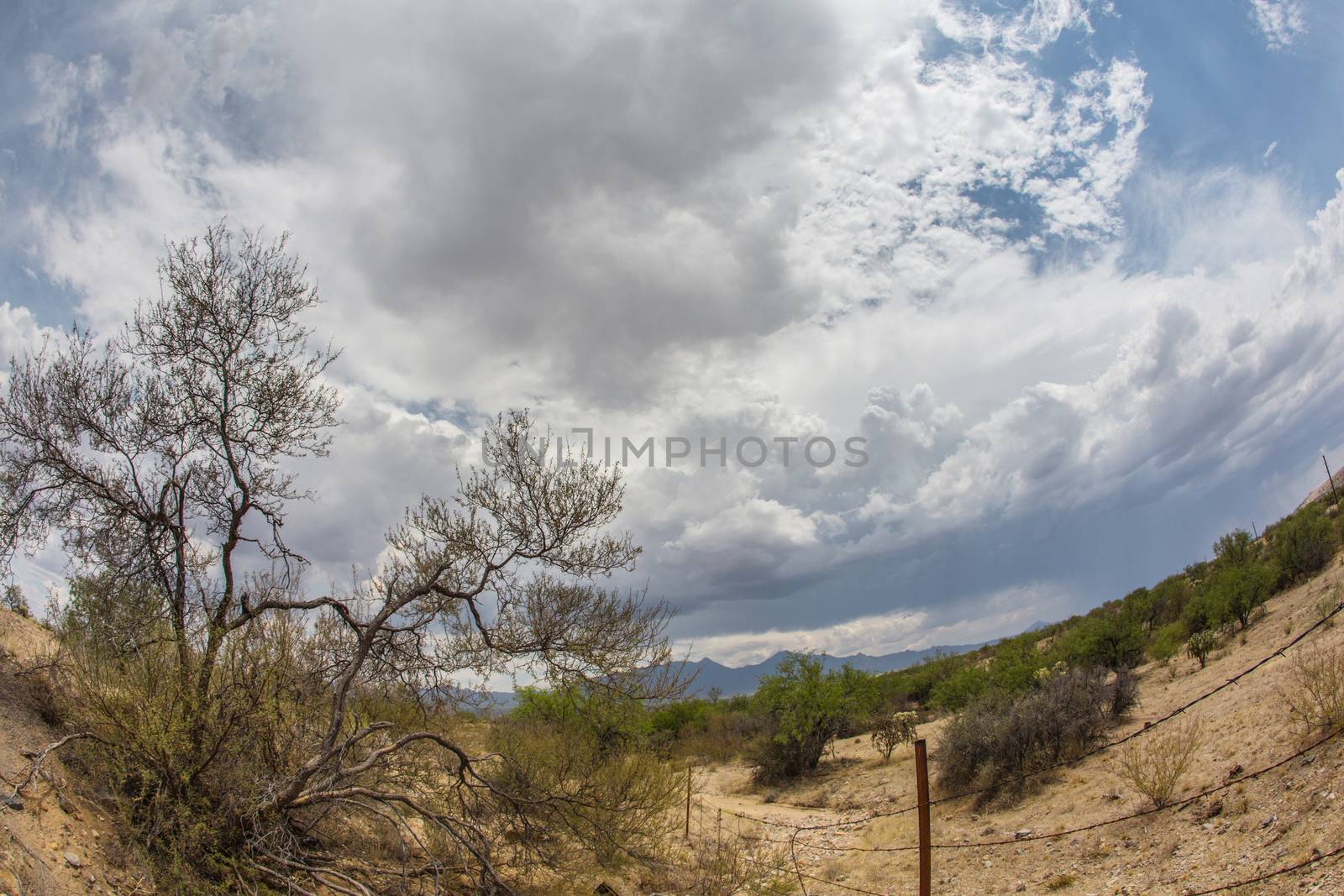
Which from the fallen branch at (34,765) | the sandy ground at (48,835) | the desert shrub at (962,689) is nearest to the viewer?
the sandy ground at (48,835)

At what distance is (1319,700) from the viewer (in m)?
10.8

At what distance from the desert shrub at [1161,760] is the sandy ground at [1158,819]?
279 millimetres

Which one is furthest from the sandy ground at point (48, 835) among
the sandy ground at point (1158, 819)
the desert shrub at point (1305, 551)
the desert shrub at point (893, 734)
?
the desert shrub at point (1305, 551)

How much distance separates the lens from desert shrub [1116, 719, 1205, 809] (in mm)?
12344

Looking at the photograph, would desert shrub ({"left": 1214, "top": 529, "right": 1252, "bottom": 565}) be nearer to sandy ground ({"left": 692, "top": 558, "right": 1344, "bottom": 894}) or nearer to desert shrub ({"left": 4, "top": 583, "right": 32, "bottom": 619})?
sandy ground ({"left": 692, "top": 558, "right": 1344, "bottom": 894})

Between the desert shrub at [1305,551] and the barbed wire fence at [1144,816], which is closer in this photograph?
the barbed wire fence at [1144,816]

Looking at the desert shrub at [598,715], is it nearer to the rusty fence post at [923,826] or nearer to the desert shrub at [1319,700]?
the rusty fence post at [923,826]

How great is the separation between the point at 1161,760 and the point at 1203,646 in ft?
42.0

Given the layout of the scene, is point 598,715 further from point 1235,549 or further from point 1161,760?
point 1235,549

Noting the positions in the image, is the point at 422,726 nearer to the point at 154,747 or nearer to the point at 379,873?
the point at 379,873

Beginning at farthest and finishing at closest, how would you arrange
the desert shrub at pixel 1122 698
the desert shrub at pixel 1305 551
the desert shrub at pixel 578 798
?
the desert shrub at pixel 1305 551, the desert shrub at pixel 1122 698, the desert shrub at pixel 578 798

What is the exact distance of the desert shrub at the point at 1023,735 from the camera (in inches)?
720

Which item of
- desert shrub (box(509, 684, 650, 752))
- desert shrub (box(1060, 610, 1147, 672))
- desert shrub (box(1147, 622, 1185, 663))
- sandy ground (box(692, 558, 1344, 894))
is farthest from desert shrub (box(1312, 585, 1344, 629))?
desert shrub (box(509, 684, 650, 752))

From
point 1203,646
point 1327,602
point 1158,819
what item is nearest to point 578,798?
point 1158,819
